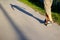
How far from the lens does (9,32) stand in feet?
27.6

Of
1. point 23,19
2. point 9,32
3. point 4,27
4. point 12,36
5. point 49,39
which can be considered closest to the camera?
point 49,39

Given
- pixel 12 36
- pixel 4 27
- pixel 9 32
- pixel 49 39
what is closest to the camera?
pixel 49 39

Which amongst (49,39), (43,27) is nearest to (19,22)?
(43,27)

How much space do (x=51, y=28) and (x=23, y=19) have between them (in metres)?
2.47

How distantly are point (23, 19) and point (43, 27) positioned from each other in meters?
2.25

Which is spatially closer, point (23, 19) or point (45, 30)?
point (45, 30)

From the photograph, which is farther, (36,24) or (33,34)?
(36,24)

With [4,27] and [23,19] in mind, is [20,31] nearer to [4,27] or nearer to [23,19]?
[4,27]

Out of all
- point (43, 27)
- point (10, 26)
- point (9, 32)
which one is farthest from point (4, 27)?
point (43, 27)

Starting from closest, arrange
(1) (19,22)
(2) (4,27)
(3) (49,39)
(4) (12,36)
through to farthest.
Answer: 1. (3) (49,39)
2. (4) (12,36)
3. (2) (4,27)
4. (1) (19,22)

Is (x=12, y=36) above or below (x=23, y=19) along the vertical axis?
above

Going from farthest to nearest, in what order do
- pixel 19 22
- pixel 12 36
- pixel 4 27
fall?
pixel 19 22
pixel 4 27
pixel 12 36

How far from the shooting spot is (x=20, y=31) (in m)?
8.46

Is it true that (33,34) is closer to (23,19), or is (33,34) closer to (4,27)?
(4,27)
